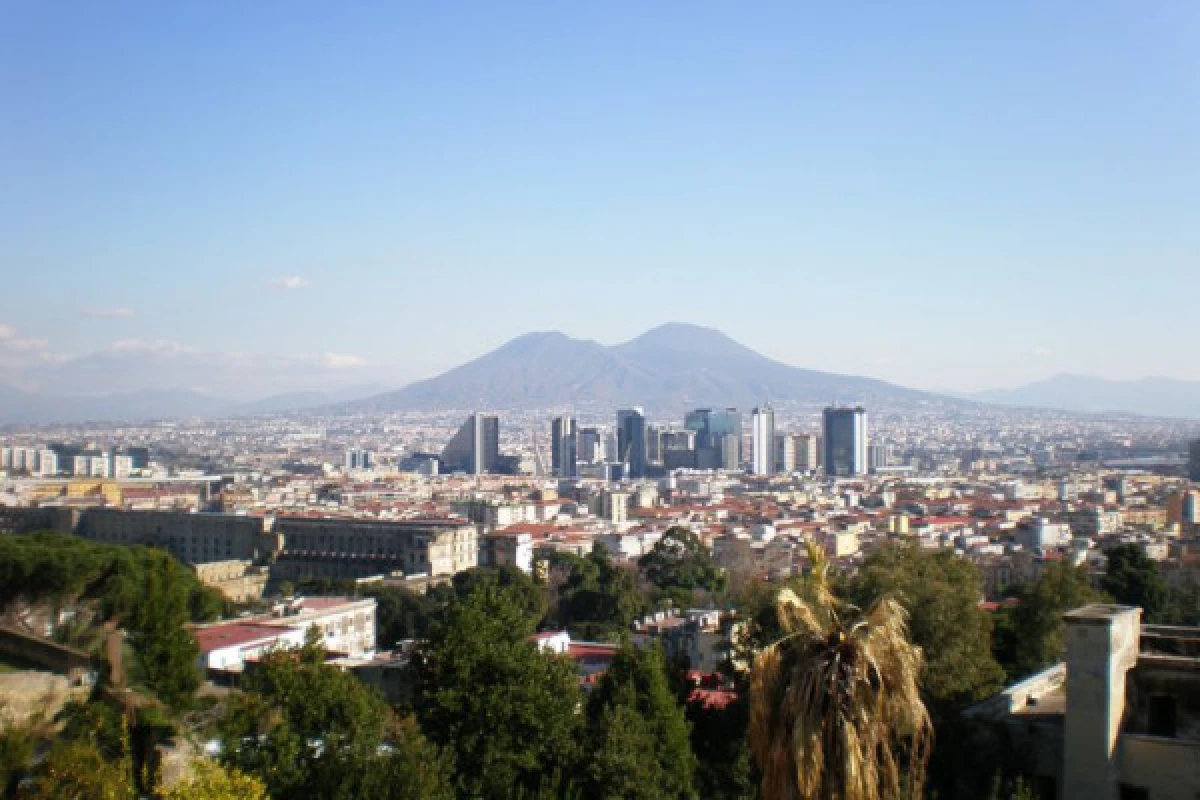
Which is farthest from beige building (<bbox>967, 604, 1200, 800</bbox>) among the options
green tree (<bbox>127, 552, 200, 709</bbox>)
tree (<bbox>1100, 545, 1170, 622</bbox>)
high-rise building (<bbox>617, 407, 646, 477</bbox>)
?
high-rise building (<bbox>617, 407, 646, 477</bbox>)

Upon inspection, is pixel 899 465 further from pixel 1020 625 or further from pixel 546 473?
pixel 1020 625

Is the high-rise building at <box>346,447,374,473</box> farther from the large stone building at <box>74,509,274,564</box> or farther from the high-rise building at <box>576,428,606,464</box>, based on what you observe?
the large stone building at <box>74,509,274,564</box>

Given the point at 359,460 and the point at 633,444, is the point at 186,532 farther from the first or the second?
the point at 359,460

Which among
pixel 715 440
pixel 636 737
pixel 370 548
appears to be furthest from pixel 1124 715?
pixel 715 440

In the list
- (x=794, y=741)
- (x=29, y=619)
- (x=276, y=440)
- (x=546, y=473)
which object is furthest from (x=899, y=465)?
(x=794, y=741)

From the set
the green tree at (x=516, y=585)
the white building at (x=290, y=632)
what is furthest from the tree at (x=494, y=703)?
the green tree at (x=516, y=585)

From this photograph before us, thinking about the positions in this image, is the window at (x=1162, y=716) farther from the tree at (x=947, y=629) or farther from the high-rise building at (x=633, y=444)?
the high-rise building at (x=633, y=444)
